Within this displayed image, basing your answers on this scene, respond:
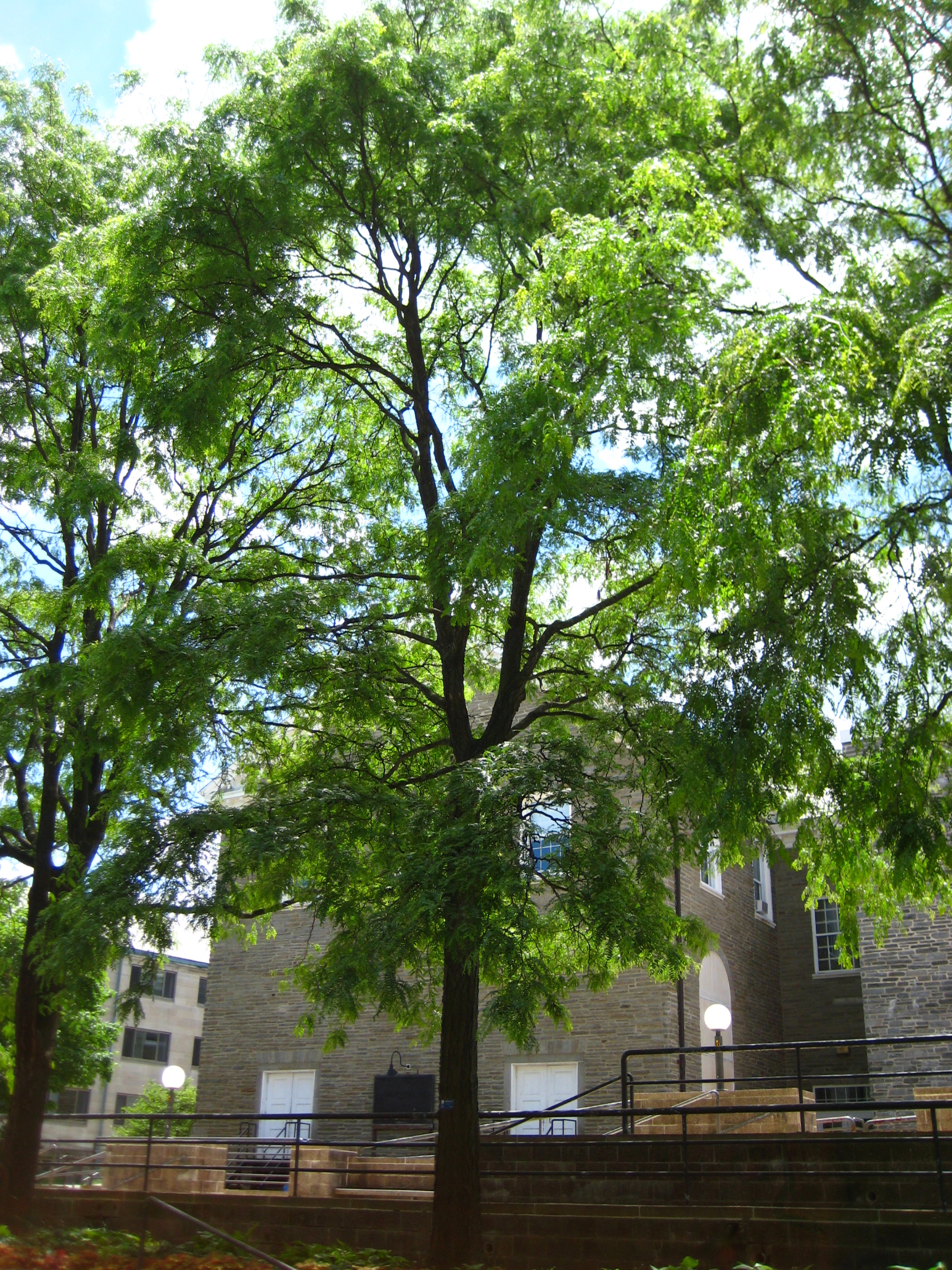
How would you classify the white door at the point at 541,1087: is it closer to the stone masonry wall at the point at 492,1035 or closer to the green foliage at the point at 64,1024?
the stone masonry wall at the point at 492,1035

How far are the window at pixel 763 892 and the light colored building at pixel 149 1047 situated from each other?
2501 centimetres

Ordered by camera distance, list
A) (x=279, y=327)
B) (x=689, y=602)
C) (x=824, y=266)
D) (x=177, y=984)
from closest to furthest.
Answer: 1. (x=689, y=602)
2. (x=824, y=266)
3. (x=279, y=327)
4. (x=177, y=984)

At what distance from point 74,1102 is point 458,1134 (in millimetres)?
38982

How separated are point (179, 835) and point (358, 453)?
657 cm

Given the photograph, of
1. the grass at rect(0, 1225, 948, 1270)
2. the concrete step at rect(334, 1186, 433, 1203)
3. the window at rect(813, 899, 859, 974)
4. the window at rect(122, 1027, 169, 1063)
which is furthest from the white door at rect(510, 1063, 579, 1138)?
the window at rect(122, 1027, 169, 1063)

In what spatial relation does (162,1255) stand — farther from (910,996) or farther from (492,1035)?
(910,996)

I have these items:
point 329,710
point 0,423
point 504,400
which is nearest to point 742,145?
point 504,400

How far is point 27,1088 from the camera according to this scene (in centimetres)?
1308

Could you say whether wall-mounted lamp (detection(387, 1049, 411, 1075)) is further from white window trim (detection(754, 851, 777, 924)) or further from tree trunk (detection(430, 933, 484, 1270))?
tree trunk (detection(430, 933, 484, 1270))

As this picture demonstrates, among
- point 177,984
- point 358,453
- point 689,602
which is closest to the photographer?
point 689,602

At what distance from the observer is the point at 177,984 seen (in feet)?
160

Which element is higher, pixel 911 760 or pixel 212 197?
pixel 212 197

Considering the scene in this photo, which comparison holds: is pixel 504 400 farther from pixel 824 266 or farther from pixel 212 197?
pixel 212 197

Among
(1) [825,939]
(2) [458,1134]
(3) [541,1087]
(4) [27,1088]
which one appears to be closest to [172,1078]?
(3) [541,1087]
